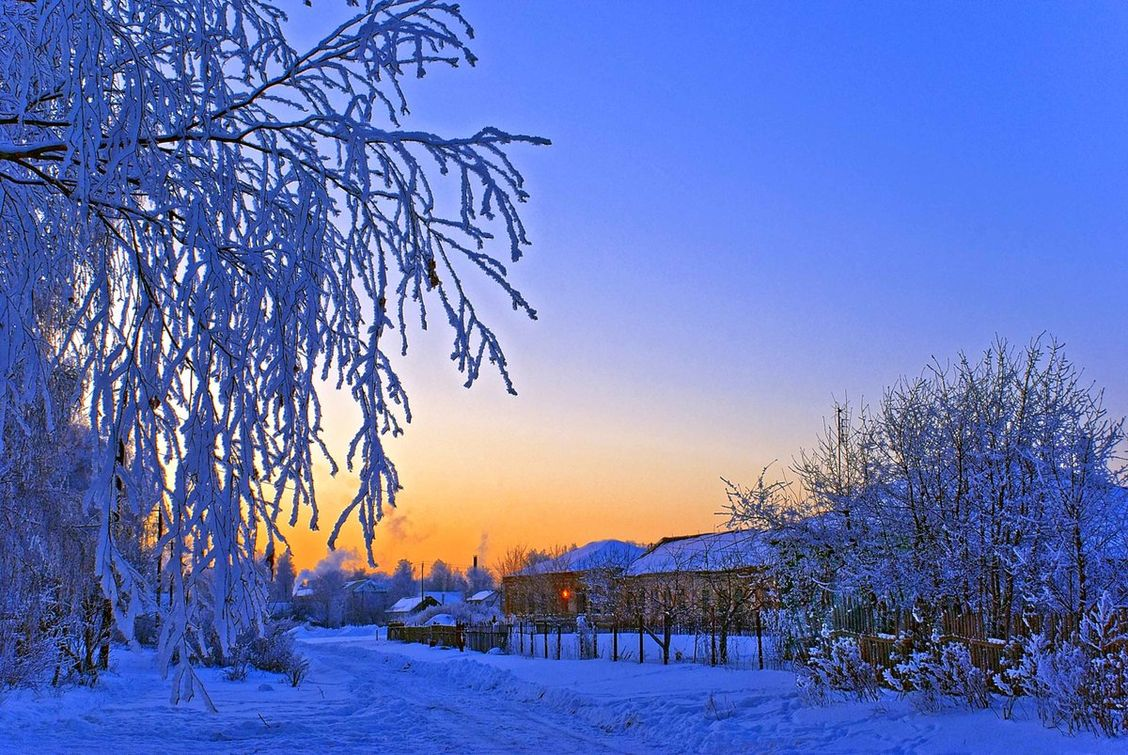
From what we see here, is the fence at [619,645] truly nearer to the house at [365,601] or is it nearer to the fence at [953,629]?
the fence at [953,629]

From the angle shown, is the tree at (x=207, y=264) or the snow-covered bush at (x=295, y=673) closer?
the tree at (x=207, y=264)

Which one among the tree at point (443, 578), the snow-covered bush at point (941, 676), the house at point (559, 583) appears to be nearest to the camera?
the snow-covered bush at point (941, 676)

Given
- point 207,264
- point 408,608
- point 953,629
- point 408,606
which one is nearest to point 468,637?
point 953,629

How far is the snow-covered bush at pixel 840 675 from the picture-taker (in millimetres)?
13828

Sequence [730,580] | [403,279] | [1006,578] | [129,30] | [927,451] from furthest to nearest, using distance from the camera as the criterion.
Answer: [730,580]
[927,451]
[1006,578]
[129,30]
[403,279]

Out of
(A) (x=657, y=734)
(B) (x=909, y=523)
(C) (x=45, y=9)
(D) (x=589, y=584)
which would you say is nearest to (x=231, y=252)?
(C) (x=45, y=9)

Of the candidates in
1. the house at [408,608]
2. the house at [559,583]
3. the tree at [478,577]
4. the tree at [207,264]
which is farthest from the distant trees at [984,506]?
the tree at [478,577]

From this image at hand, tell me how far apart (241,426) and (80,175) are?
111cm

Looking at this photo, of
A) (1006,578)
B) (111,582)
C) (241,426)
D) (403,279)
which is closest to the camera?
(111,582)

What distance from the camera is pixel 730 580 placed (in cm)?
2600

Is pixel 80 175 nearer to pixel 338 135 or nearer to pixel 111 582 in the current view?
pixel 338 135

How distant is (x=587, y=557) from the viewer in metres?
74.5

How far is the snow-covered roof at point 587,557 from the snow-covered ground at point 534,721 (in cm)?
4928

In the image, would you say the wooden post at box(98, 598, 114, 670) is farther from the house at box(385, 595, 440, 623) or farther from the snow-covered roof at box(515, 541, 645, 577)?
the house at box(385, 595, 440, 623)
